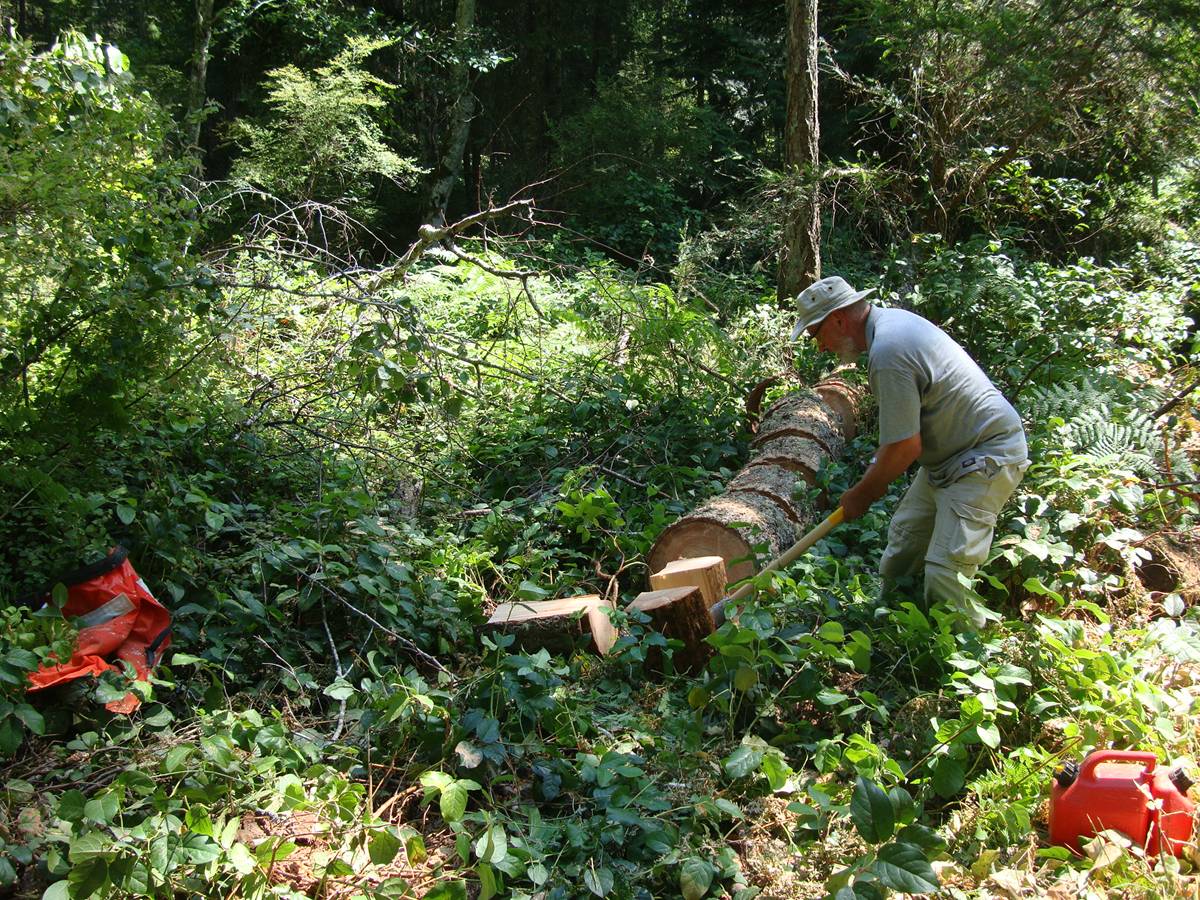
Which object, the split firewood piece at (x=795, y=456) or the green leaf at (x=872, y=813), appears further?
the split firewood piece at (x=795, y=456)

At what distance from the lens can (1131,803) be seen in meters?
2.84

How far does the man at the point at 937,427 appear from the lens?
3.90 metres

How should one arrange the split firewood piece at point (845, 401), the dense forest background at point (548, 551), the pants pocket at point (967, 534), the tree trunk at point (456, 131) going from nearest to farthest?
the dense forest background at point (548, 551) → the pants pocket at point (967, 534) → the split firewood piece at point (845, 401) → the tree trunk at point (456, 131)

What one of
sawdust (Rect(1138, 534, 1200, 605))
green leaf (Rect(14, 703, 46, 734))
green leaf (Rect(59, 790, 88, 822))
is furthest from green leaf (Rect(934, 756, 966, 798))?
green leaf (Rect(14, 703, 46, 734))

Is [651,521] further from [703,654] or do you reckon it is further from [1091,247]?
[1091,247]

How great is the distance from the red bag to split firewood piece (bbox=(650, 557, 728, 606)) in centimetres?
216

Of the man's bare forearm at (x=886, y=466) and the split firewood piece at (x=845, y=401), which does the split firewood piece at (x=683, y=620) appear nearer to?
the man's bare forearm at (x=886, y=466)

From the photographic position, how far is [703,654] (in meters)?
4.14

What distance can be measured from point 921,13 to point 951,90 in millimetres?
777

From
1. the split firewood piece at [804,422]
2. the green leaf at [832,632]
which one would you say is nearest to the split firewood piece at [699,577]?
the green leaf at [832,632]

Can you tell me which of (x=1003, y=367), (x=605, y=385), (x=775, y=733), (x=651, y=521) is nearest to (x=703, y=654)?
(x=775, y=733)

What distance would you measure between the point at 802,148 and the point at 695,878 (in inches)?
296

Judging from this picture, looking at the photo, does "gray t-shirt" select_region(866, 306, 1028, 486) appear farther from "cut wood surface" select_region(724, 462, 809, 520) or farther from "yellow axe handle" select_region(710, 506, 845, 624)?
"cut wood surface" select_region(724, 462, 809, 520)

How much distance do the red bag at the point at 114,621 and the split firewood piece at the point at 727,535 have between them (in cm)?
242
